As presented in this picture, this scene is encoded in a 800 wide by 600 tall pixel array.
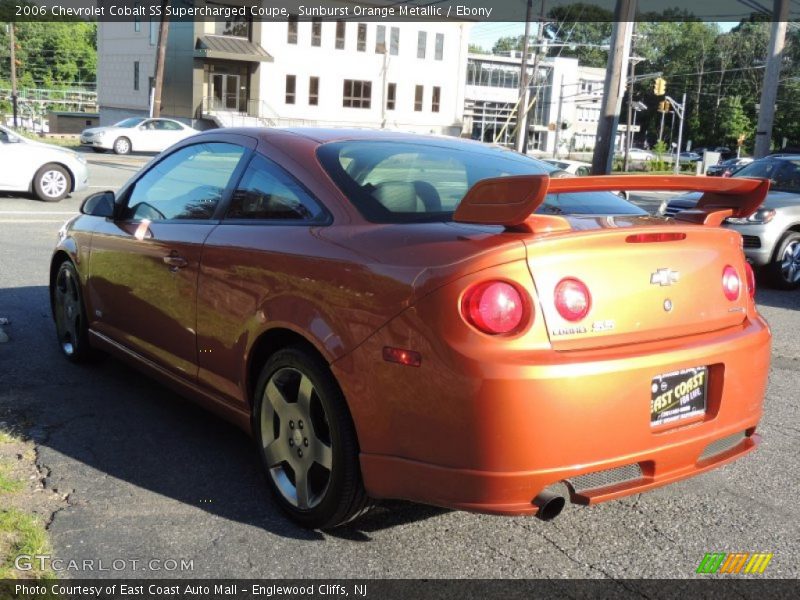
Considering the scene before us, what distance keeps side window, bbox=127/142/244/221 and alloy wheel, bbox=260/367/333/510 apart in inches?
42.7

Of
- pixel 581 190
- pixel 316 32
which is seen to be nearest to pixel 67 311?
pixel 581 190

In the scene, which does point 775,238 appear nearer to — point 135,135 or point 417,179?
point 417,179

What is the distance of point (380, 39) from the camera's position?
182 feet

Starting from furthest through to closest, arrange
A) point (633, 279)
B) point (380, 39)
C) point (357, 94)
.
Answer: point (380, 39)
point (357, 94)
point (633, 279)

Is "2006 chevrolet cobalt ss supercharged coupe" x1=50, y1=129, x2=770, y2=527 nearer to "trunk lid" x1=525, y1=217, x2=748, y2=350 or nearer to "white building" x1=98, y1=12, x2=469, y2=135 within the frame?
"trunk lid" x1=525, y1=217, x2=748, y2=350

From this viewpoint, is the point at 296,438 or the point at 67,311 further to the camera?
the point at 67,311

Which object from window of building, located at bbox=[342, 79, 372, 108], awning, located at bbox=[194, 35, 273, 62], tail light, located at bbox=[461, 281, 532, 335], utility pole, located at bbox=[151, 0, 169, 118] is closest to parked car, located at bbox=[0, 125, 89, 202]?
tail light, located at bbox=[461, 281, 532, 335]

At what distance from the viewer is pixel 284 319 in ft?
11.0

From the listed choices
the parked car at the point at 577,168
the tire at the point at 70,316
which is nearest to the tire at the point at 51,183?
the parked car at the point at 577,168

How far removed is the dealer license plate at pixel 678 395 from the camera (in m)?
2.97

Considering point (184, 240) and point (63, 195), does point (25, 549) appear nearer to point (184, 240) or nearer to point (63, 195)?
point (184, 240)

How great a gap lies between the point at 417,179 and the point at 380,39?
5445 centimetres

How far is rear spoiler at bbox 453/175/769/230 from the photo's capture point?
2.82 m

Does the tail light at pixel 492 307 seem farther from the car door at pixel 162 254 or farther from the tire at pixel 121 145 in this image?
the tire at pixel 121 145
